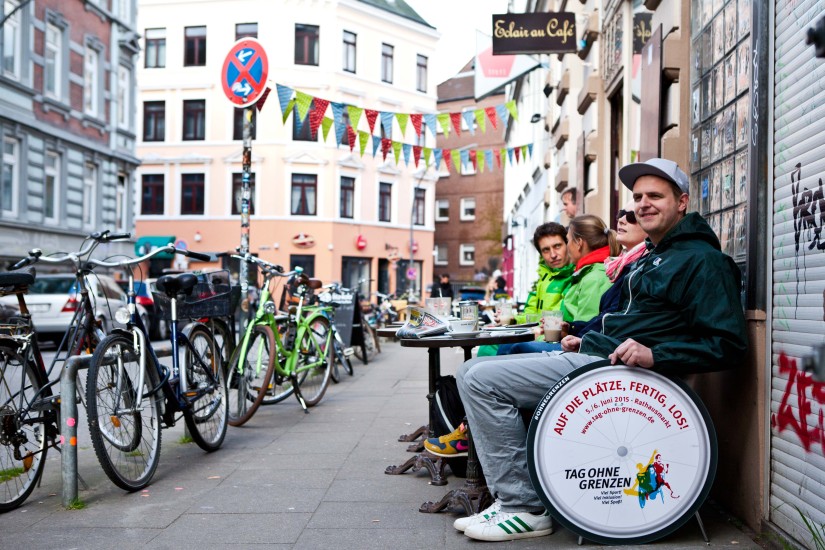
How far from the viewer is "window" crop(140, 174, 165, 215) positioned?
44.7m

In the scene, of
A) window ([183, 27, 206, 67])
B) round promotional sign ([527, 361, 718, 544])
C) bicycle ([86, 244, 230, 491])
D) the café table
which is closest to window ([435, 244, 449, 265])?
window ([183, 27, 206, 67])

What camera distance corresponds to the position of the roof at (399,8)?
46156 millimetres

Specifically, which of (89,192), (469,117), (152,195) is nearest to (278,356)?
(469,117)

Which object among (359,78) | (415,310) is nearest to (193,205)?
(359,78)

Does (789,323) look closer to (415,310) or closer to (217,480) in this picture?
(415,310)

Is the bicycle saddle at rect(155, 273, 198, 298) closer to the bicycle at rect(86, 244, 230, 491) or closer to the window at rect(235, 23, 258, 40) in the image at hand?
the bicycle at rect(86, 244, 230, 491)

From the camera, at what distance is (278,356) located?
843 centimetres

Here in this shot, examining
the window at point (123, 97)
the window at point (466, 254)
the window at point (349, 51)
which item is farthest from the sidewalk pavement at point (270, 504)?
the window at point (466, 254)

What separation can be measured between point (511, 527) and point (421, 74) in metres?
45.8

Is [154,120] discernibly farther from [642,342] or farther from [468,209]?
[642,342]

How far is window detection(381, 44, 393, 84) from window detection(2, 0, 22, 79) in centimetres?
2279

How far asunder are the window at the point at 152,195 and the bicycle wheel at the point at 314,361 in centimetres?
3662

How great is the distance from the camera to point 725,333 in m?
3.95

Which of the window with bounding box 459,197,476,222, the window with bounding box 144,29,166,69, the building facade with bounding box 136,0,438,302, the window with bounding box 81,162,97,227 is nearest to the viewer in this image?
the window with bounding box 81,162,97,227
